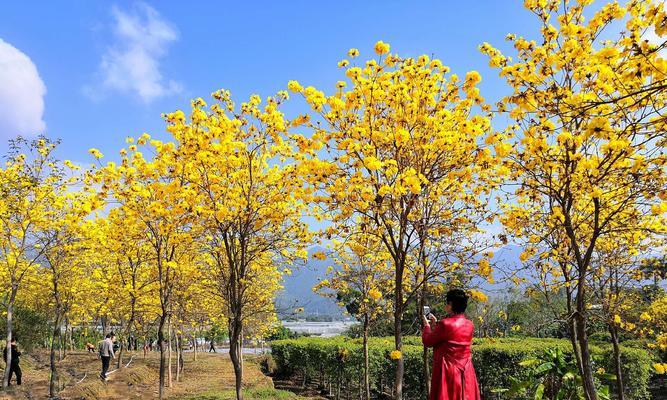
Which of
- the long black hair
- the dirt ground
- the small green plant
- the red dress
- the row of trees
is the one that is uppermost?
the row of trees

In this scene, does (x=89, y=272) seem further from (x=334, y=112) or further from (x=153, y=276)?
(x=334, y=112)

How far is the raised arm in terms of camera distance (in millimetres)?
4660

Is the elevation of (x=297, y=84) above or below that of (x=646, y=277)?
above

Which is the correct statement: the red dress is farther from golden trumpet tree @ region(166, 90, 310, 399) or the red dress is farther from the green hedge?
the green hedge

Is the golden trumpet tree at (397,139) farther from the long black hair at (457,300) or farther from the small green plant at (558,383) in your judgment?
the small green plant at (558,383)

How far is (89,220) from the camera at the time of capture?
12844 millimetres

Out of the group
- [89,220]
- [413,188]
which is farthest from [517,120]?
[89,220]

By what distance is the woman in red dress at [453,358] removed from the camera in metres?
4.62

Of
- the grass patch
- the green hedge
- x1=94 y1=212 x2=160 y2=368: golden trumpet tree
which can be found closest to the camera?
x1=94 y1=212 x2=160 y2=368: golden trumpet tree

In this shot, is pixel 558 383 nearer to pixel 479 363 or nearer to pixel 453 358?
pixel 479 363

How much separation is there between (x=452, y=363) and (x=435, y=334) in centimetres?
33

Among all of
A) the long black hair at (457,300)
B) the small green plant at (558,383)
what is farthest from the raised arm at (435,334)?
the small green plant at (558,383)

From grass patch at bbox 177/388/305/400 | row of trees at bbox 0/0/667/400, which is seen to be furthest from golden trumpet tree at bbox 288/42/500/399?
grass patch at bbox 177/388/305/400

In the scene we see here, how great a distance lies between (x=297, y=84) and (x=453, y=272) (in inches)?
140
